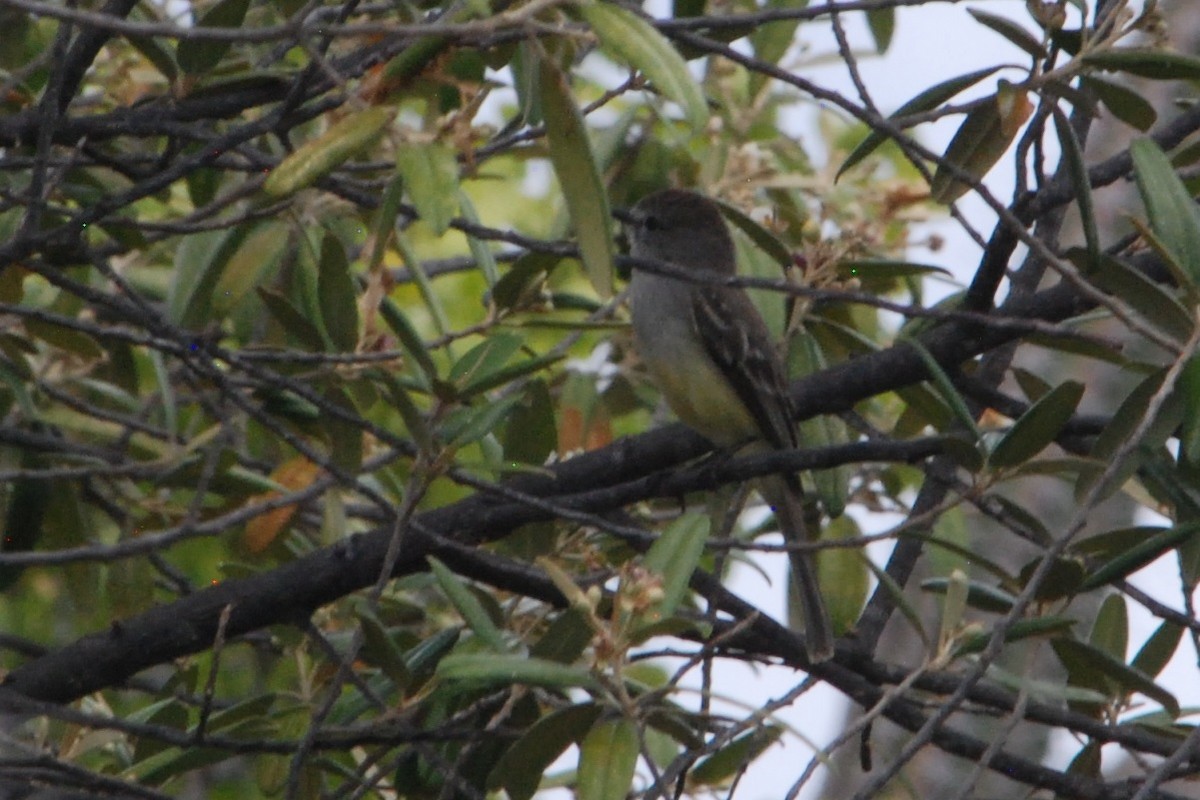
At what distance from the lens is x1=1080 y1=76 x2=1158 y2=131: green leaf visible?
3.29 m

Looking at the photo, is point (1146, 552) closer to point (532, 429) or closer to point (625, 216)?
point (532, 429)

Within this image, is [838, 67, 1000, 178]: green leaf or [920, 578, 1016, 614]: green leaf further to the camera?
[920, 578, 1016, 614]: green leaf

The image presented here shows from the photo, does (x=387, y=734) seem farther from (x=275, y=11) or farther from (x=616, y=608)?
(x=275, y=11)

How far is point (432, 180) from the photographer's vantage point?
2592 millimetres

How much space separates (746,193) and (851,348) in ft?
3.07

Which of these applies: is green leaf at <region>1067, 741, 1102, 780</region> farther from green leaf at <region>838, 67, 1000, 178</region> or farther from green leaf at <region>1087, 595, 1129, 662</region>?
green leaf at <region>838, 67, 1000, 178</region>

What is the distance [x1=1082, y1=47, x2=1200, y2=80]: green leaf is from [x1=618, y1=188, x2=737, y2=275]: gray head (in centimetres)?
254

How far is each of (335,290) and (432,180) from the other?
34.0 inches

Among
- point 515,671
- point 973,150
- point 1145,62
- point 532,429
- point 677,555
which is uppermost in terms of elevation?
point 1145,62

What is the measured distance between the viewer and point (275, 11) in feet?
13.7

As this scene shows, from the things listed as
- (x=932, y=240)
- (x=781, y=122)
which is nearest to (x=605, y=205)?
(x=932, y=240)

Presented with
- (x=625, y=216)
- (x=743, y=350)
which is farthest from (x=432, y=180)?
(x=743, y=350)

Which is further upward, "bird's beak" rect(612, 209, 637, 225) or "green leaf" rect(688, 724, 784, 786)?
"bird's beak" rect(612, 209, 637, 225)

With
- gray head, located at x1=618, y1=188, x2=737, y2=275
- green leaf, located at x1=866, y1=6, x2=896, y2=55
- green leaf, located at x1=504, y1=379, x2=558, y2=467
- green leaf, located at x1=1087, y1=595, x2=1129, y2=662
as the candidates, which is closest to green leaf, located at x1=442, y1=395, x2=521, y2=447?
green leaf, located at x1=504, y1=379, x2=558, y2=467
